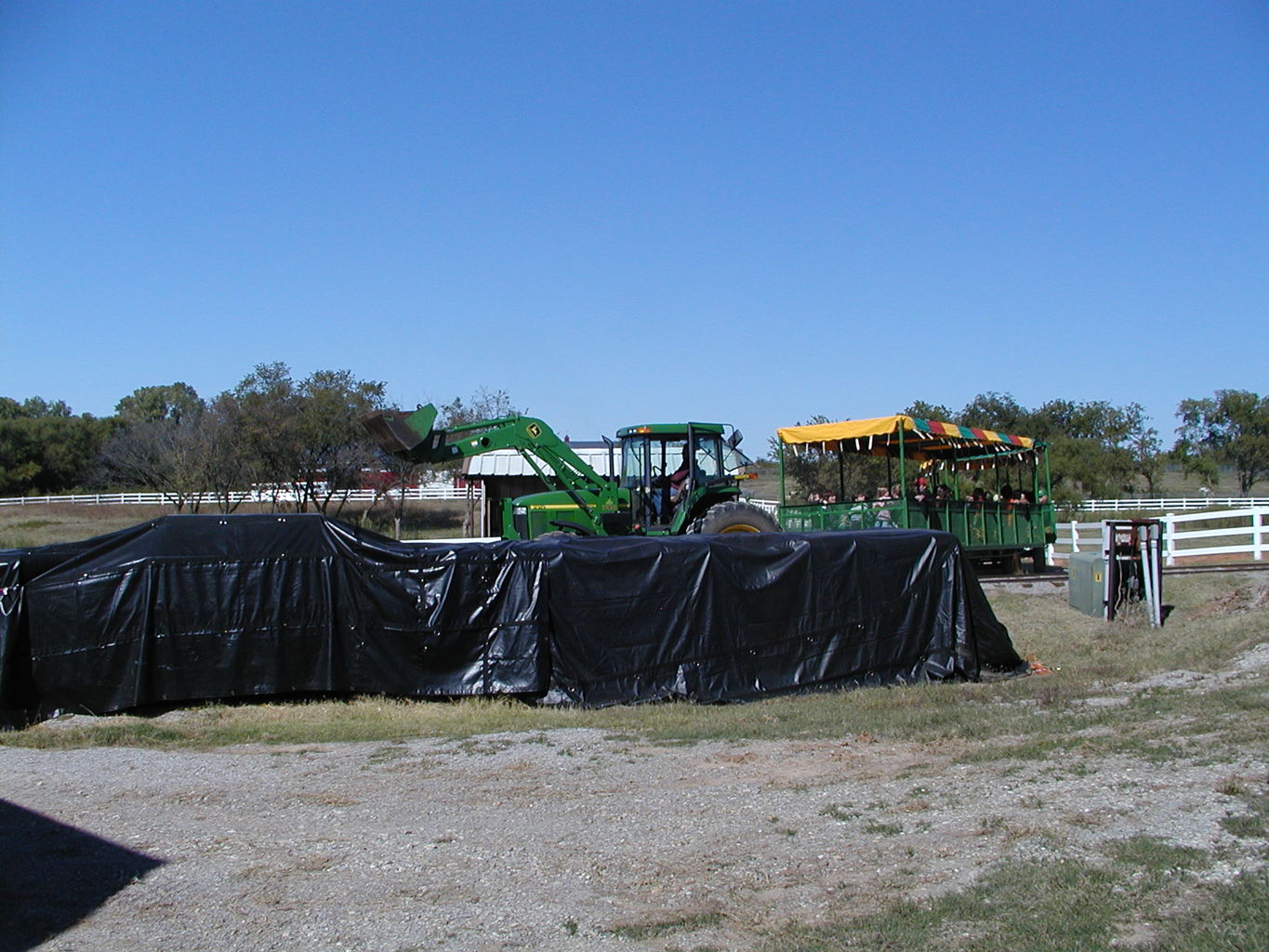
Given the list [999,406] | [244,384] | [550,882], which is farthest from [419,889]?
[999,406]

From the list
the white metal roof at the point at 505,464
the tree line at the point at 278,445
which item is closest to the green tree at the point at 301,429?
the tree line at the point at 278,445

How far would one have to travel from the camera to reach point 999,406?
198ft

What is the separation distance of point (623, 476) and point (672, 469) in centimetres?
81

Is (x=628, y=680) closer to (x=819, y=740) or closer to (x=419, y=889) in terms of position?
(x=819, y=740)

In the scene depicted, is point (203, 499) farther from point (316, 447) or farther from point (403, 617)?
point (403, 617)

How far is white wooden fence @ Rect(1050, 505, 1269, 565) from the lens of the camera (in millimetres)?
21844

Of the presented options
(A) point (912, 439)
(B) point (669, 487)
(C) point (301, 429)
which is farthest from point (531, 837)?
(C) point (301, 429)

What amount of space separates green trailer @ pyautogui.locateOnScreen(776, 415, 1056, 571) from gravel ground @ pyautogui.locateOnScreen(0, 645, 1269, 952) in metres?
10.2

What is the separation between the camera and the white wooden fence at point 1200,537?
21844mm

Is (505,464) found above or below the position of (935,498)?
above

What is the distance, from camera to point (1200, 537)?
81.2 ft

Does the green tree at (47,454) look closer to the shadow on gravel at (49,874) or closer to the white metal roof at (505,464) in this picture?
the white metal roof at (505,464)

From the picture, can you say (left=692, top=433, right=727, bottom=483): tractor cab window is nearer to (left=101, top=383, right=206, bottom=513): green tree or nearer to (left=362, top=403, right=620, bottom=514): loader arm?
(left=362, top=403, right=620, bottom=514): loader arm

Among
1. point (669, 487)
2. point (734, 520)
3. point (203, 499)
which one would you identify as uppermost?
point (203, 499)
